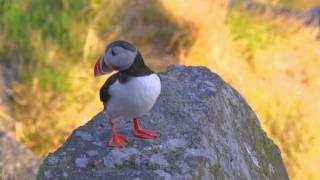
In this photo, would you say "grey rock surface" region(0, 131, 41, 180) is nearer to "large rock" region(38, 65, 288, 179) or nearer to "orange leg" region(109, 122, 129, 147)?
"large rock" region(38, 65, 288, 179)

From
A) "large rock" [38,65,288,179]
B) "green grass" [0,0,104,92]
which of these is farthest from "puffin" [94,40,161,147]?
"green grass" [0,0,104,92]

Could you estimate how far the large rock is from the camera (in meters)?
2.93

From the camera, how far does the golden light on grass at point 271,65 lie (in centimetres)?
705

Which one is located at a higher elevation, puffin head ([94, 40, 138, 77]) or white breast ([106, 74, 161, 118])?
puffin head ([94, 40, 138, 77])

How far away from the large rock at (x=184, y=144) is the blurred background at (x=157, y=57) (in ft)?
8.95

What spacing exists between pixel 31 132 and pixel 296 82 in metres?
3.34

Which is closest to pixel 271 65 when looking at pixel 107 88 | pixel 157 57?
pixel 157 57

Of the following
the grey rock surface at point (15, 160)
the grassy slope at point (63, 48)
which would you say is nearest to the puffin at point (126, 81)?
the grey rock surface at point (15, 160)

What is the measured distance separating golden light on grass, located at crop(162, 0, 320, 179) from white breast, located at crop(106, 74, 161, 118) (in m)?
4.25

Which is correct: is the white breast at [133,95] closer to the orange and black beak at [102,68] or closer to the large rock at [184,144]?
the orange and black beak at [102,68]

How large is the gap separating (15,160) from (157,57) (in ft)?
9.66

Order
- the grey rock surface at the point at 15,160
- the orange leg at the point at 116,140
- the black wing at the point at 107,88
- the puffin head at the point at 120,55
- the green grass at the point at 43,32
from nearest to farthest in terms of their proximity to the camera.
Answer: the puffin head at the point at 120,55 < the black wing at the point at 107,88 < the orange leg at the point at 116,140 < the grey rock surface at the point at 15,160 < the green grass at the point at 43,32

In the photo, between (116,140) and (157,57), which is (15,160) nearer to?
(116,140)

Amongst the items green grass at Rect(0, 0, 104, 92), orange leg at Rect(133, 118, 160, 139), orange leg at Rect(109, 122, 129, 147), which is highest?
green grass at Rect(0, 0, 104, 92)
